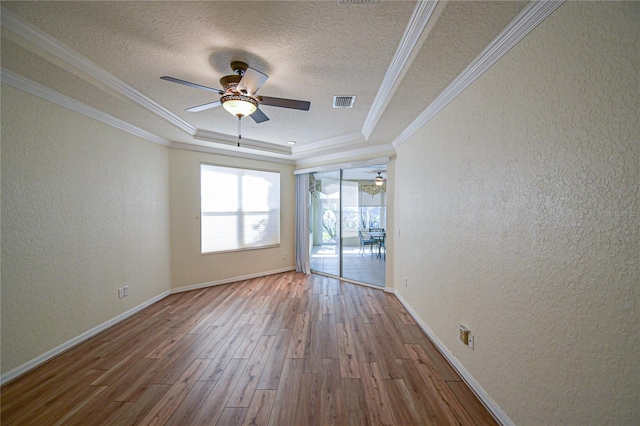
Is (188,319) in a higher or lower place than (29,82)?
lower

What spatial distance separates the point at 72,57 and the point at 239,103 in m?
1.28

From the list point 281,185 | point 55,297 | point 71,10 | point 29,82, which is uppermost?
point 71,10

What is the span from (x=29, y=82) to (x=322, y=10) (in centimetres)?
253

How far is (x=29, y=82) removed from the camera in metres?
1.99

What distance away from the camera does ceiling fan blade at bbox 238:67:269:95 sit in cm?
180


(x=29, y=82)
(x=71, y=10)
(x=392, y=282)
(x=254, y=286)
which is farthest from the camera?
(x=254, y=286)

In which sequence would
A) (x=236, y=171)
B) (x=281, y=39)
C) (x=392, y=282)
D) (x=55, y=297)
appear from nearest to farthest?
1. (x=281, y=39)
2. (x=55, y=297)
3. (x=392, y=282)
4. (x=236, y=171)

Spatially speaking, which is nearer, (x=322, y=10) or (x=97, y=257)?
(x=322, y=10)

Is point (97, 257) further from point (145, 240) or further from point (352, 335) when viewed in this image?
point (352, 335)

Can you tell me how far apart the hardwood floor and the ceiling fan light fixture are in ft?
7.54

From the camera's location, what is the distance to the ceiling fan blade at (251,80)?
180cm

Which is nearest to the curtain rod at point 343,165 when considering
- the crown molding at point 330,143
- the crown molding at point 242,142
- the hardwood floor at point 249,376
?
the crown molding at point 330,143

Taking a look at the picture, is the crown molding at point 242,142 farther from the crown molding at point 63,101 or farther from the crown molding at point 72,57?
the crown molding at point 72,57

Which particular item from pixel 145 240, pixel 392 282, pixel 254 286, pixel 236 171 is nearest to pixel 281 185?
pixel 236 171
